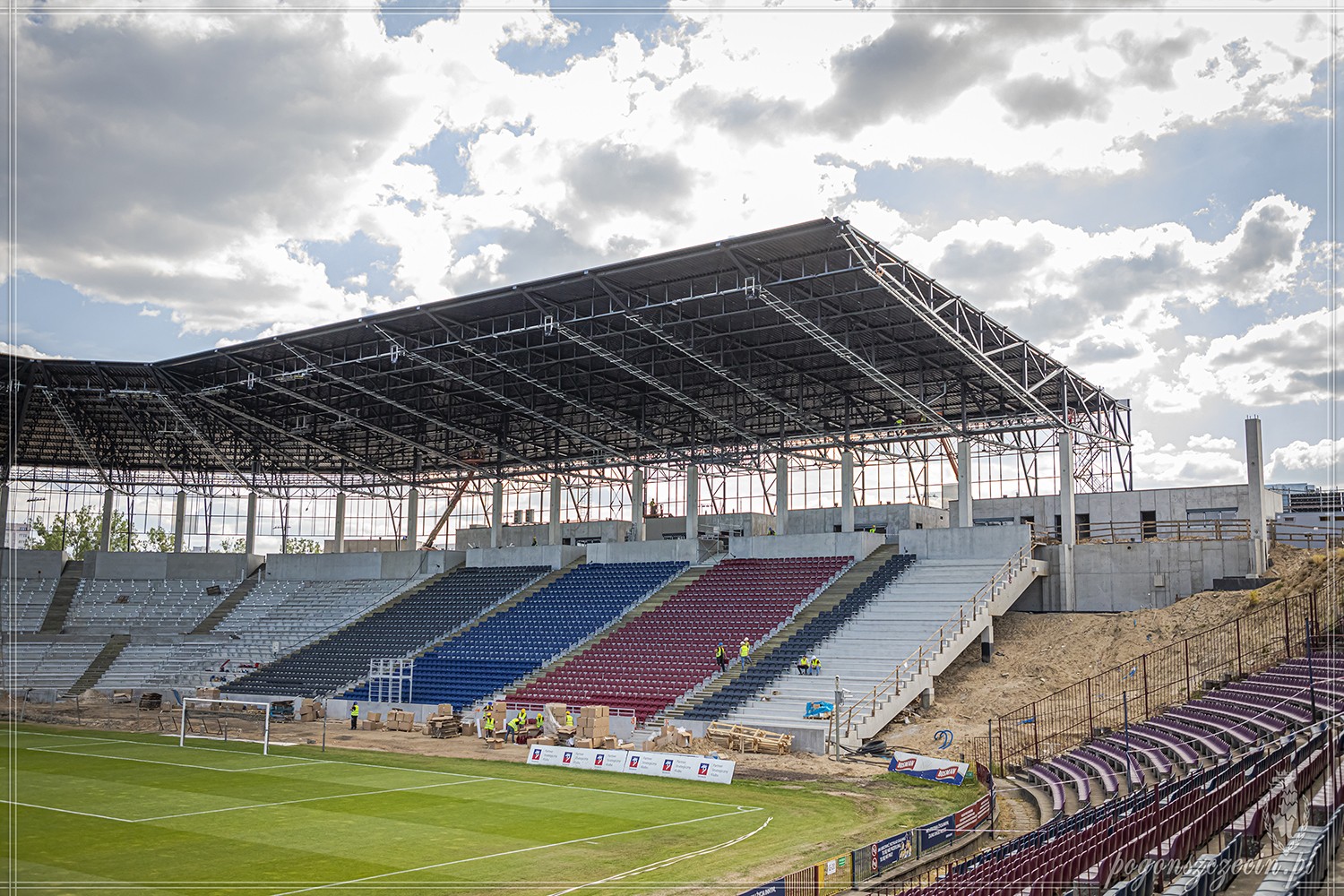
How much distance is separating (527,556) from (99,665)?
24388mm

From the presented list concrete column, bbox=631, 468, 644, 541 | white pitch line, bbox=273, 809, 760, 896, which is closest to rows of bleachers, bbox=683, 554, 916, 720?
white pitch line, bbox=273, 809, 760, 896

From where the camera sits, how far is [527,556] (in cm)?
6353

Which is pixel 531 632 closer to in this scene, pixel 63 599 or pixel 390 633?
pixel 390 633

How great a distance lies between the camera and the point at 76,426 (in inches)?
2493

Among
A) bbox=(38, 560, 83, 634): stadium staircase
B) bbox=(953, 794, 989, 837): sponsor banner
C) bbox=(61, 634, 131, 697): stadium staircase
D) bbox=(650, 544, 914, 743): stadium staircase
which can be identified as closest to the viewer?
bbox=(953, 794, 989, 837): sponsor banner

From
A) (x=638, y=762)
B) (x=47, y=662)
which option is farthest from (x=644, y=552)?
(x=47, y=662)

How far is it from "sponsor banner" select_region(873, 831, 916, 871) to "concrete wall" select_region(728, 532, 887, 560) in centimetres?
3091

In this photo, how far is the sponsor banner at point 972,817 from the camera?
69.0 feet

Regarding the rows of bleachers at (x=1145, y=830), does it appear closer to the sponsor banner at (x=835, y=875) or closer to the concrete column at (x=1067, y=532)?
the sponsor banner at (x=835, y=875)

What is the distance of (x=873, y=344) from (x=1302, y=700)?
2300 cm

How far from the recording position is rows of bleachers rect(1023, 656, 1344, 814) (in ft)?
72.1

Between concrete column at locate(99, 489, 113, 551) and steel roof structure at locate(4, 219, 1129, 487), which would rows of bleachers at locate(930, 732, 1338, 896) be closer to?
steel roof structure at locate(4, 219, 1129, 487)

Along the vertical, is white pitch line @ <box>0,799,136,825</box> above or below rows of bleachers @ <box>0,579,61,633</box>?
below

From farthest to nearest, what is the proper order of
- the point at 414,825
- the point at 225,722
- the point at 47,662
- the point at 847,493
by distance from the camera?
the point at 47,662, the point at 847,493, the point at 225,722, the point at 414,825
